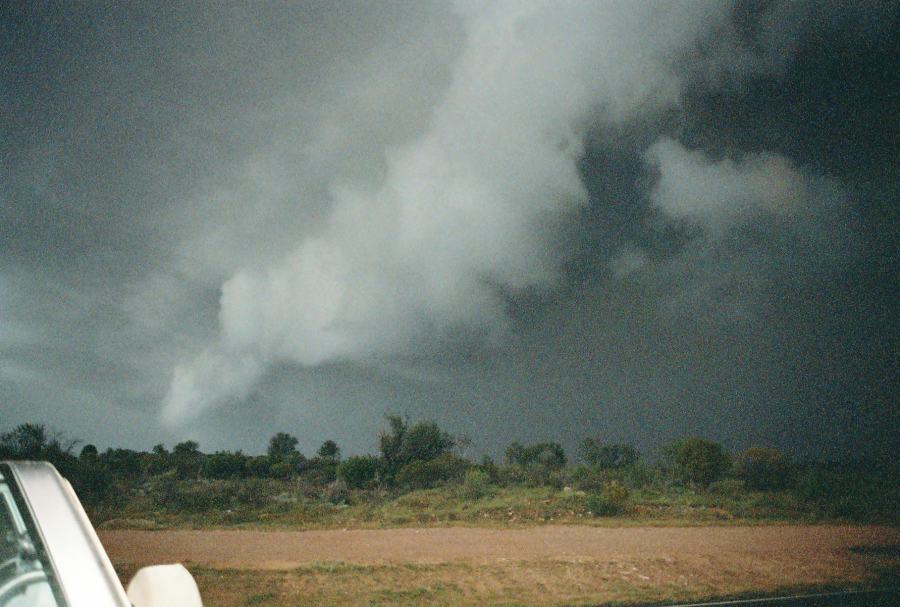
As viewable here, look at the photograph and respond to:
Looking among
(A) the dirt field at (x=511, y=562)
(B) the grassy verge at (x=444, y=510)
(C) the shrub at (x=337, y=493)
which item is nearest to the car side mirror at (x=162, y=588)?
(A) the dirt field at (x=511, y=562)

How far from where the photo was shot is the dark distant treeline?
1261 inches

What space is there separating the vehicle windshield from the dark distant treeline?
2959cm

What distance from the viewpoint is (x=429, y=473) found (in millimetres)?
40375

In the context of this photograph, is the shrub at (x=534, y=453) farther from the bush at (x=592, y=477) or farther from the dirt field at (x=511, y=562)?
the dirt field at (x=511, y=562)

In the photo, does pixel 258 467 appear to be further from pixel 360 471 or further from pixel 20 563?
pixel 20 563

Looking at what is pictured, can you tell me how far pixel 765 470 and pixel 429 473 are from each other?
20.1 m

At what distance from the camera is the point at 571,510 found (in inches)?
1169

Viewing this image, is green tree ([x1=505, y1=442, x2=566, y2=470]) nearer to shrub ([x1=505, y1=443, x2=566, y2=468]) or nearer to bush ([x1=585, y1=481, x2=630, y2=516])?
shrub ([x1=505, y1=443, x2=566, y2=468])

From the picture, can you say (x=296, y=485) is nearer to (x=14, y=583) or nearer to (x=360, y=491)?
(x=360, y=491)

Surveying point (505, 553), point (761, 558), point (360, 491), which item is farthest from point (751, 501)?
point (360, 491)

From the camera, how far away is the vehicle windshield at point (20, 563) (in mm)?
1398

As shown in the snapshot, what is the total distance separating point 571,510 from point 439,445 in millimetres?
19680

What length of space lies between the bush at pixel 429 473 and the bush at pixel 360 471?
1.79 m

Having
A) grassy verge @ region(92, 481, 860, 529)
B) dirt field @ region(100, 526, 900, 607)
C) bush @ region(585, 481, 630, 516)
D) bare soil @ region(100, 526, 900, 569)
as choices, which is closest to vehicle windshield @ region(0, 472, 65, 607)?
dirt field @ region(100, 526, 900, 607)
